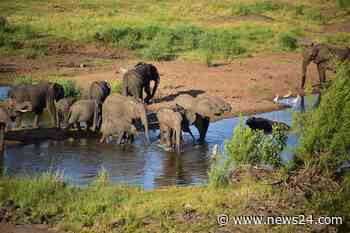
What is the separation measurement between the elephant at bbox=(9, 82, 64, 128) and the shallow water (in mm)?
1118

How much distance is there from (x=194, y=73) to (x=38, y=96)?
7.82 m

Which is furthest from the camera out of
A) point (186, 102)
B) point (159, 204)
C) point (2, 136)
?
point (186, 102)

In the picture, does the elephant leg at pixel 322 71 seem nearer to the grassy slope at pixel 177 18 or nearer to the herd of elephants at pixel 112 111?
the grassy slope at pixel 177 18

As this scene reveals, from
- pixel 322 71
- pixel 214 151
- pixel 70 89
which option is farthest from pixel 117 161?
pixel 322 71

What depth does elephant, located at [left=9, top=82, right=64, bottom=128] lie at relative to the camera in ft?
49.8

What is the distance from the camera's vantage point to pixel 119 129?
14.5 m

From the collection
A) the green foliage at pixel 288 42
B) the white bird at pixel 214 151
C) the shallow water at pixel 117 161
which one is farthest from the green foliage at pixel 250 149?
the green foliage at pixel 288 42

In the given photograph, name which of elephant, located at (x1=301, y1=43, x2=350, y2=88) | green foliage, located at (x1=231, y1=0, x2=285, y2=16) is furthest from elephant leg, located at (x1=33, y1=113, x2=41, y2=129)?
green foliage, located at (x1=231, y1=0, x2=285, y2=16)

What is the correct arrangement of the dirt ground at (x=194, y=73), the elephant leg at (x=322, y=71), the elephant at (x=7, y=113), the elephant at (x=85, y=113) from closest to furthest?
the elephant at (x=7, y=113) < the elephant at (x=85, y=113) < the dirt ground at (x=194, y=73) < the elephant leg at (x=322, y=71)

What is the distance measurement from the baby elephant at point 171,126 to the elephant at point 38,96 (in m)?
2.37

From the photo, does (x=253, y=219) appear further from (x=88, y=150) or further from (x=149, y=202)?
(x=88, y=150)

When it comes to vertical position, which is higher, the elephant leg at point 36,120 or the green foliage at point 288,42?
the elephant leg at point 36,120

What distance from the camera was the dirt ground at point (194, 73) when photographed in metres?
19.7

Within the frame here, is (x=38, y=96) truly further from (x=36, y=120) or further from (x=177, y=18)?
(x=177, y=18)
